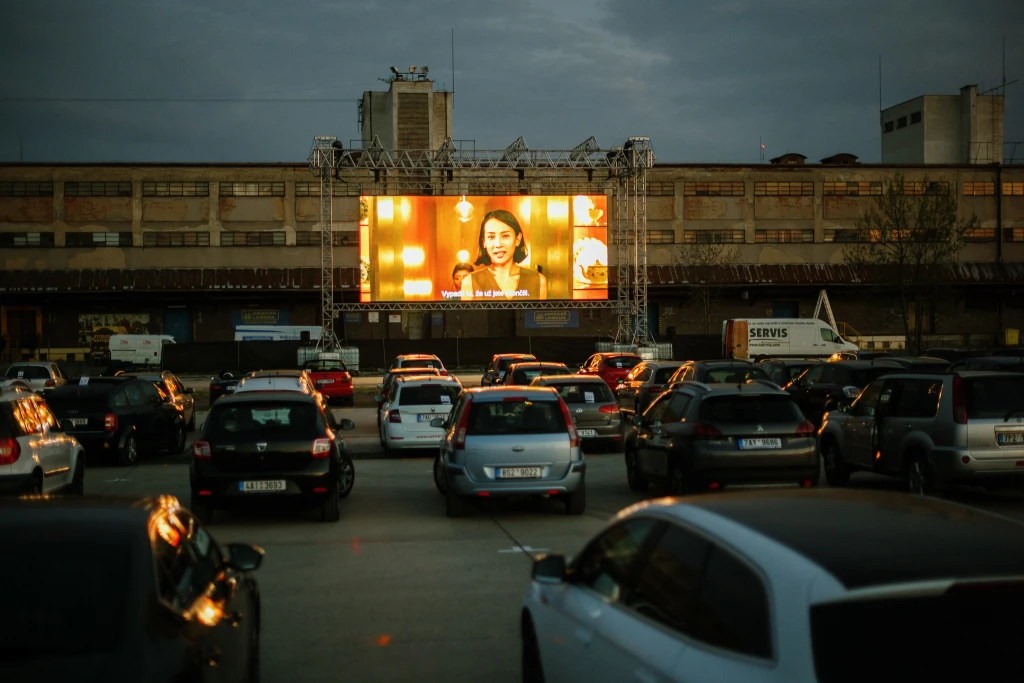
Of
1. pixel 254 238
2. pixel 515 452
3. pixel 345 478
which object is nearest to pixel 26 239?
pixel 254 238

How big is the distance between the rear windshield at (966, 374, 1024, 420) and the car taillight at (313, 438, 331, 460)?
754 cm

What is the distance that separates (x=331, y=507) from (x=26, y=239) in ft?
181

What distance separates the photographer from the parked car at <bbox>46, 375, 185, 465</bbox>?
771 inches

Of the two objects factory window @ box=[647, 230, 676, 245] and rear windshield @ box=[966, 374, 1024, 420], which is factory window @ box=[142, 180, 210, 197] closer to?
factory window @ box=[647, 230, 676, 245]

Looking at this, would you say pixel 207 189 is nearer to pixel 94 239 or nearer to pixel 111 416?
pixel 94 239


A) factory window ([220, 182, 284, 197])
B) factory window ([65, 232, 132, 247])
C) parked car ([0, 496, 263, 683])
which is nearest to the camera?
parked car ([0, 496, 263, 683])

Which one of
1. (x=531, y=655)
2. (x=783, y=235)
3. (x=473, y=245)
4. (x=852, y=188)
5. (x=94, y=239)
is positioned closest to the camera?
(x=531, y=655)

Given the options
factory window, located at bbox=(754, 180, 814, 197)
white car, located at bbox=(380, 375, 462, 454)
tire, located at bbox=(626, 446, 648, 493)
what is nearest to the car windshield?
tire, located at bbox=(626, 446, 648, 493)

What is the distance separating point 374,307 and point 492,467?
119 ft

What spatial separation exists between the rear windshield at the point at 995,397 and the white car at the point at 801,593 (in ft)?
30.2

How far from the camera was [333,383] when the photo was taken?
119 ft

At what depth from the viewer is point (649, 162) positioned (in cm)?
4694

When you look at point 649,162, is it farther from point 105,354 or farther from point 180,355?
point 105,354

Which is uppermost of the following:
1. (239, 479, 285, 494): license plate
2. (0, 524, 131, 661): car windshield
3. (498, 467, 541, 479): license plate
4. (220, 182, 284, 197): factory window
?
(220, 182, 284, 197): factory window
